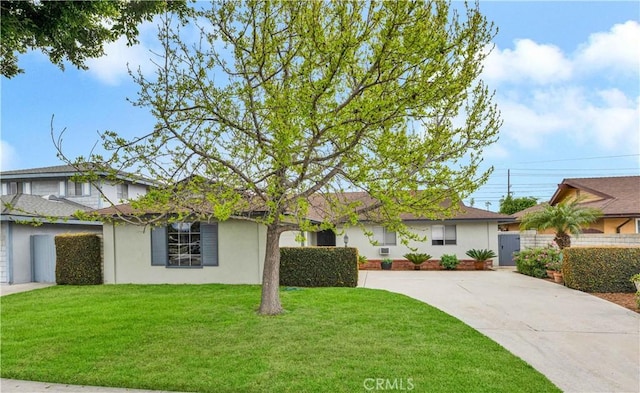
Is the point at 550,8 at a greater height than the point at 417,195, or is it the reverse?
the point at 550,8

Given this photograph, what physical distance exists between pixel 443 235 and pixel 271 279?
42.5 ft

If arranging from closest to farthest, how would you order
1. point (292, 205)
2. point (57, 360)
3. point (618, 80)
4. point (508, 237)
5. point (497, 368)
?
point (497, 368) < point (57, 360) < point (292, 205) < point (618, 80) < point (508, 237)

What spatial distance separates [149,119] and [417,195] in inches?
204

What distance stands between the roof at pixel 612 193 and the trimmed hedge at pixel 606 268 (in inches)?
232

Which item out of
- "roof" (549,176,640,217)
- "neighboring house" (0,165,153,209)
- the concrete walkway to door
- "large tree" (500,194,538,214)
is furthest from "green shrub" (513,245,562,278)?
"large tree" (500,194,538,214)

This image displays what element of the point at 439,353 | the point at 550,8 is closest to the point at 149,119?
the point at 439,353

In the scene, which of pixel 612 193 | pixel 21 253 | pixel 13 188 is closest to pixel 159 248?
pixel 21 253

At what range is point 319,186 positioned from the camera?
749 centimetres

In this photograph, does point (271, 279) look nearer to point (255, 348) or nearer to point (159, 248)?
point (255, 348)

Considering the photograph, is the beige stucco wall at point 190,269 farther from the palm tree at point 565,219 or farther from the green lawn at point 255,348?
the palm tree at point 565,219

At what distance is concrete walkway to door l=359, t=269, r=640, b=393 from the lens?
15.7 ft

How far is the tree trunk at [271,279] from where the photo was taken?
773 centimetres

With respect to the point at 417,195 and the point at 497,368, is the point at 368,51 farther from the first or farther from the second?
the point at 497,368

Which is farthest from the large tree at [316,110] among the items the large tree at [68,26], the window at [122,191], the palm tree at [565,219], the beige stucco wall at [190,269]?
the window at [122,191]
